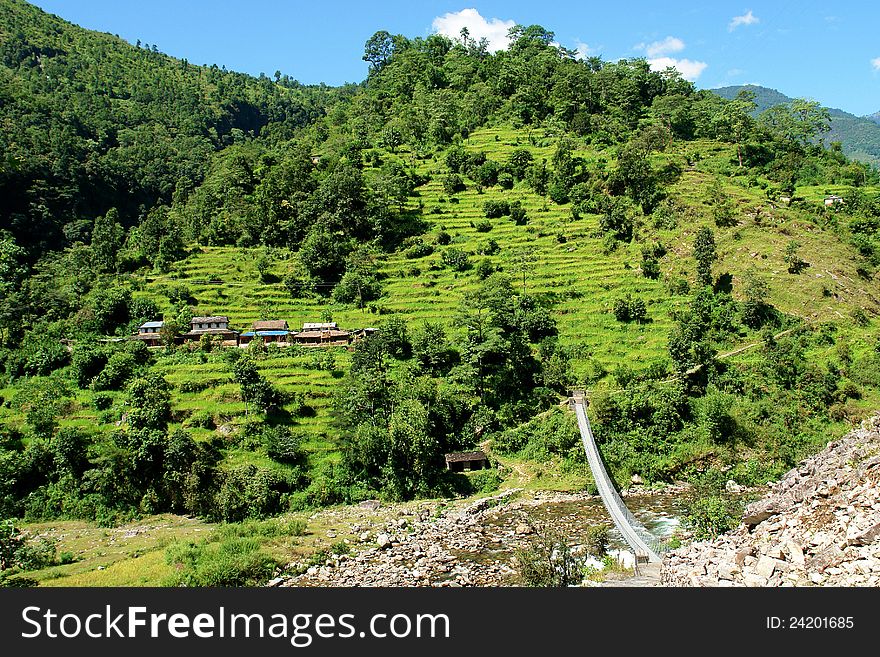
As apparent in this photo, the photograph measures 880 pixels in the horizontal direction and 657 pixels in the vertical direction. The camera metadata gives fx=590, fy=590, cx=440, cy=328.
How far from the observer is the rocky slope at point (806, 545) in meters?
13.5

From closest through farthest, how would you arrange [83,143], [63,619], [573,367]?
[63,619], [573,367], [83,143]

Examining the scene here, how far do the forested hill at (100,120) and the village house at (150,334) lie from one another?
3565 cm

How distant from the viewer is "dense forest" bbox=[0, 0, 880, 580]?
114 ft

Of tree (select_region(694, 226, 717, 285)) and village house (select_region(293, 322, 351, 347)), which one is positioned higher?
tree (select_region(694, 226, 717, 285))

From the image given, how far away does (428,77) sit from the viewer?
9369 centimetres

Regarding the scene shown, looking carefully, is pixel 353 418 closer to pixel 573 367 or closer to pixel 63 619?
pixel 573 367

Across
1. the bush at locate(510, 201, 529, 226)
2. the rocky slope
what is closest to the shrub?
the bush at locate(510, 201, 529, 226)

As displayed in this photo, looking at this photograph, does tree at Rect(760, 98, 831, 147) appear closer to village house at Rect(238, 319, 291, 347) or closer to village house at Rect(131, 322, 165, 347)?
village house at Rect(238, 319, 291, 347)

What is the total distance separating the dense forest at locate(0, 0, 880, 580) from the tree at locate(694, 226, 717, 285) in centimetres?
22

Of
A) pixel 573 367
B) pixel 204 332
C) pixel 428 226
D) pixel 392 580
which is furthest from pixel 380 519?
pixel 428 226

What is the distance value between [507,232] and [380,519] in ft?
114

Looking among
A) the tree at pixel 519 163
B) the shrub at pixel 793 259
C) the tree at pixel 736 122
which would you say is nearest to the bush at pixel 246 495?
the shrub at pixel 793 259

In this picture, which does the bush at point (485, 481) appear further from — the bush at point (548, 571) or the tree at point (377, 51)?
the tree at point (377, 51)

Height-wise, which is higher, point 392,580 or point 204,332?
point 204,332
